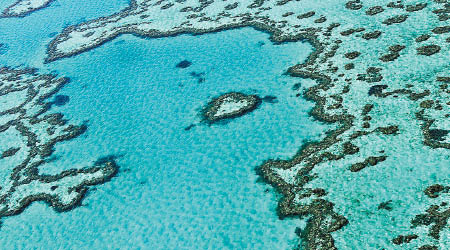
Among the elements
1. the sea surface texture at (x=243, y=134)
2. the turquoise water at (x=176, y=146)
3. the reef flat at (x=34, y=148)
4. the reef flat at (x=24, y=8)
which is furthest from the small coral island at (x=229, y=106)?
the reef flat at (x=24, y=8)

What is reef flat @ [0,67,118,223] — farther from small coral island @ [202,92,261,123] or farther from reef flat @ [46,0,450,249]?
reef flat @ [46,0,450,249]

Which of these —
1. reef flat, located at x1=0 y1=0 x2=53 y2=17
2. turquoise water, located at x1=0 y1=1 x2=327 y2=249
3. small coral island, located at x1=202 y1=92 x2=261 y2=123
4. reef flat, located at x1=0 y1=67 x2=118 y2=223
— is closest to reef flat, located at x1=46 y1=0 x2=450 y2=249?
turquoise water, located at x1=0 y1=1 x2=327 y2=249

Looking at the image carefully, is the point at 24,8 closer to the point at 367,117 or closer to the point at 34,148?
the point at 34,148

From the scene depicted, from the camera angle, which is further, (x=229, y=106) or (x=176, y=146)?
(x=229, y=106)

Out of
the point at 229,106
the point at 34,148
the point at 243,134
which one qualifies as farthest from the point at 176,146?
the point at 34,148

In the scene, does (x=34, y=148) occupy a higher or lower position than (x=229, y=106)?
lower

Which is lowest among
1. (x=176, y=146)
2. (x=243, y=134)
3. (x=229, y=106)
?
(x=176, y=146)

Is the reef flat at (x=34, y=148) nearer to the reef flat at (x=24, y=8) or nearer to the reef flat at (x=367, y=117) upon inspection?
the reef flat at (x=367, y=117)
